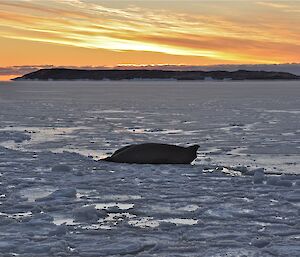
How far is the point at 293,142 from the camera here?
17109 mm

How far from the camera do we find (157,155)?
43.9 feet

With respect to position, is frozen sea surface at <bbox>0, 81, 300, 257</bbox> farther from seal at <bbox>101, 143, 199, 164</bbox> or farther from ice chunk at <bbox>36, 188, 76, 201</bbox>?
seal at <bbox>101, 143, 199, 164</bbox>

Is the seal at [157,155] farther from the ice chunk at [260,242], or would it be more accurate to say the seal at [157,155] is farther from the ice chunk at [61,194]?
the ice chunk at [260,242]

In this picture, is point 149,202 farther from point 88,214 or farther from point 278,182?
point 278,182

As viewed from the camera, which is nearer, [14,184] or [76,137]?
[14,184]

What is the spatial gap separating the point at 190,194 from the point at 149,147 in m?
4.21

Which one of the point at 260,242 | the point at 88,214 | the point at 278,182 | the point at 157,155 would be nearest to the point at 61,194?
the point at 88,214

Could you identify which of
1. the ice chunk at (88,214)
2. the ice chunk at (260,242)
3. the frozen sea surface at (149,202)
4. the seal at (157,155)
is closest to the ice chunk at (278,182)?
the frozen sea surface at (149,202)

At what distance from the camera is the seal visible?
43.8ft

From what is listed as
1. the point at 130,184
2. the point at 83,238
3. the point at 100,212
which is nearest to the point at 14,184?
the point at 130,184

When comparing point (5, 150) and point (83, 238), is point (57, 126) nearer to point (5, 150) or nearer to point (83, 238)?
point (5, 150)

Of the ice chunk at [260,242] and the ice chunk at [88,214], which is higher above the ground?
the ice chunk at [260,242]

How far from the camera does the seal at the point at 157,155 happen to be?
13.3 m

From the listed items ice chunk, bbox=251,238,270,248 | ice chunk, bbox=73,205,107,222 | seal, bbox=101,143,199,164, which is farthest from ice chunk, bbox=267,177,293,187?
ice chunk, bbox=73,205,107,222
